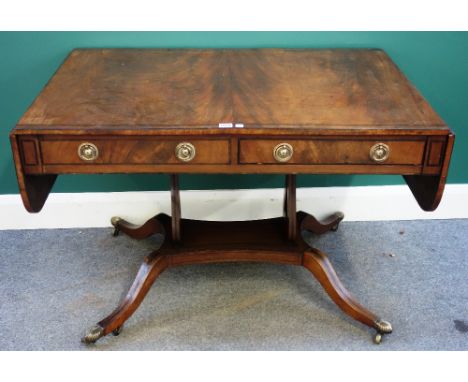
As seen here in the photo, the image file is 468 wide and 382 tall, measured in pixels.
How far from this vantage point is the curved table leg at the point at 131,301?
6.48 ft

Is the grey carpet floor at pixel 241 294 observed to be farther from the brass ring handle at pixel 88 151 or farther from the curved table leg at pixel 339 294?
the brass ring handle at pixel 88 151

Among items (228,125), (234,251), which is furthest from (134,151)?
(234,251)

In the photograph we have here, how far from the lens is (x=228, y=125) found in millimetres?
1619

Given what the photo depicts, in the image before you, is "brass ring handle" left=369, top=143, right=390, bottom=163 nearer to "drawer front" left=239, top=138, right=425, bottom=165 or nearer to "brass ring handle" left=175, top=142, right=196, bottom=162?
"drawer front" left=239, top=138, right=425, bottom=165

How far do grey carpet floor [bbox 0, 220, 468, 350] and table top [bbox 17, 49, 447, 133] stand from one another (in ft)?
2.52

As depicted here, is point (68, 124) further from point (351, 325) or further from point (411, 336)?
point (411, 336)

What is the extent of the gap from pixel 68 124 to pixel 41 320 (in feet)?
2.61

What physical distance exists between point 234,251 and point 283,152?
58 cm

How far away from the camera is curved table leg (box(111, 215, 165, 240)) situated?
2.35 metres

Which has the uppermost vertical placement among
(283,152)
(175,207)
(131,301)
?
(283,152)

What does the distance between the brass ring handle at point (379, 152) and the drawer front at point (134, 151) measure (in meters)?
0.39

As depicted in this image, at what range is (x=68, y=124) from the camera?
163 centimetres

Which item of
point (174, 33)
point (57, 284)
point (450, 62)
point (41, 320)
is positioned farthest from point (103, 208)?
point (450, 62)

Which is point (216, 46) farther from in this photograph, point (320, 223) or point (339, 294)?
point (339, 294)
